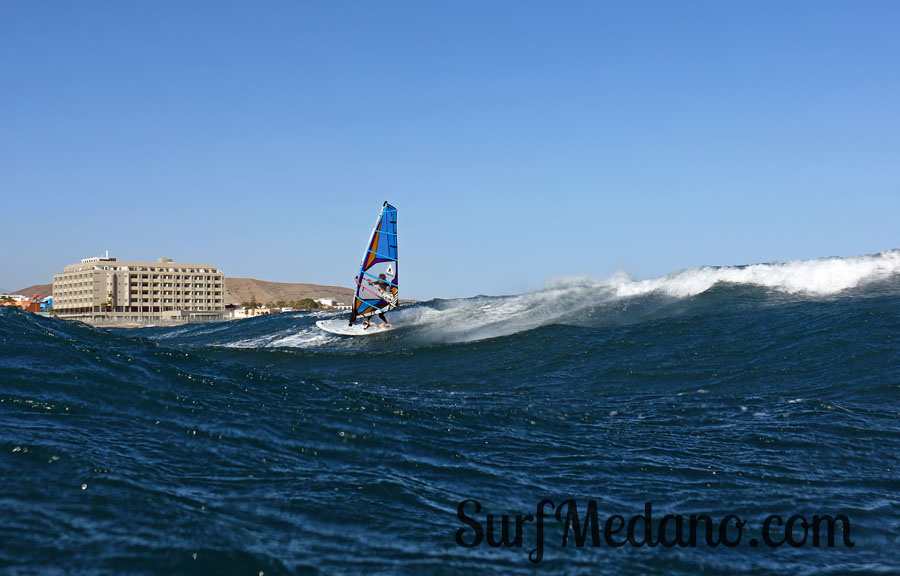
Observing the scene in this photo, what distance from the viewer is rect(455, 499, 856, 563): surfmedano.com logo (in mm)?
4480

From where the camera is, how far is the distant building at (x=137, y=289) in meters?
98.5

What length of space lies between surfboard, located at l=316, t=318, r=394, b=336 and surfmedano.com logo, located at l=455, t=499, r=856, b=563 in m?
17.1

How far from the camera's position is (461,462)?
6.23 metres

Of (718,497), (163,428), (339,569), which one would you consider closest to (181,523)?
(339,569)

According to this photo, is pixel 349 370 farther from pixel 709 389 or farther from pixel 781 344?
pixel 781 344

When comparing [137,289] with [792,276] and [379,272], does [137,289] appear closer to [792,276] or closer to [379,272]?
[379,272]

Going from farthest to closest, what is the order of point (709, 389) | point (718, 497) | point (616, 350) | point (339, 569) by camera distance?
point (616, 350)
point (709, 389)
point (718, 497)
point (339, 569)

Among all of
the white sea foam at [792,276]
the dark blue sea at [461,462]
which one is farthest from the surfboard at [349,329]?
the dark blue sea at [461,462]

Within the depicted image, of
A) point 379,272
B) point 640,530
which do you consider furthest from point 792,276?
point 640,530

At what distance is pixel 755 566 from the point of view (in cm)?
420

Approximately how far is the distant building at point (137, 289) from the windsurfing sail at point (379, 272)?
77086mm

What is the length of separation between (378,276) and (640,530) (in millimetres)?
18866

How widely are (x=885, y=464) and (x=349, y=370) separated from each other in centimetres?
1010

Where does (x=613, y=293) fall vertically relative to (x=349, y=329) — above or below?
above
